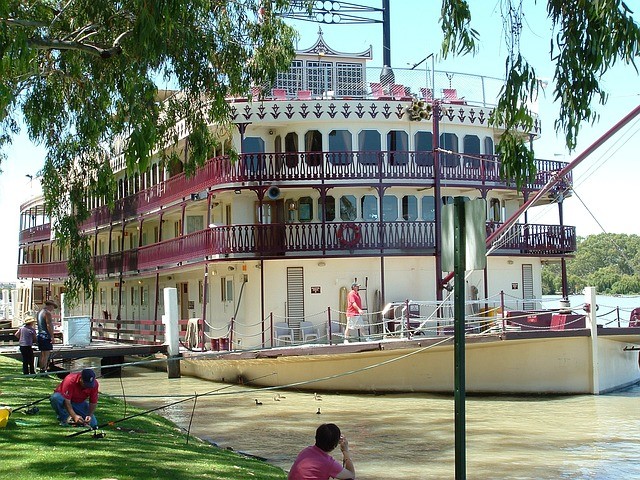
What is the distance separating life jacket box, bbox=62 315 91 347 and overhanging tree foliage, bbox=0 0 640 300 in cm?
925

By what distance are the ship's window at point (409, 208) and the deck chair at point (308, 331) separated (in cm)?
454

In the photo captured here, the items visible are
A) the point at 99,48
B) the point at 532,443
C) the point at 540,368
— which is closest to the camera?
the point at 99,48

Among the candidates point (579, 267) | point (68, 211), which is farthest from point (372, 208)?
point (579, 267)

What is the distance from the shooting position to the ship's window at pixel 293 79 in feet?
97.9

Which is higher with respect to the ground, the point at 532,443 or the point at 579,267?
the point at 579,267

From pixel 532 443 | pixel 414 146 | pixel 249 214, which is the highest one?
pixel 414 146

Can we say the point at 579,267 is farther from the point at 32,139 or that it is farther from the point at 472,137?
the point at 32,139

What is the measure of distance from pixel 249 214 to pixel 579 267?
105m

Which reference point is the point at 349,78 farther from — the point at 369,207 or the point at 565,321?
the point at 565,321

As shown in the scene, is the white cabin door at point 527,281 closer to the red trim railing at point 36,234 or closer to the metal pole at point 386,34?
the metal pole at point 386,34

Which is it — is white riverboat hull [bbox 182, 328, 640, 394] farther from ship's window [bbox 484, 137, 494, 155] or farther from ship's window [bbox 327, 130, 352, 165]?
ship's window [bbox 484, 137, 494, 155]

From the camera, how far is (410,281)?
1083 inches

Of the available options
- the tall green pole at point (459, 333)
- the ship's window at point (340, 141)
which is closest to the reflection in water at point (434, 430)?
the tall green pole at point (459, 333)

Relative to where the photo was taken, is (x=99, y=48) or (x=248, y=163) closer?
(x=99, y=48)
